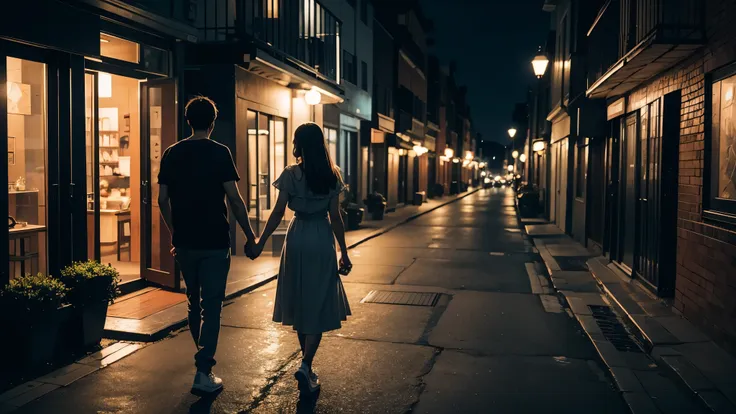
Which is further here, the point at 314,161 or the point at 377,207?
the point at 377,207

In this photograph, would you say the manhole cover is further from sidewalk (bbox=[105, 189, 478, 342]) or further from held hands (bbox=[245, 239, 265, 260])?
held hands (bbox=[245, 239, 265, 260])

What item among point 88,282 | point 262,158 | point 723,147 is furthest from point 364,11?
point 88,282

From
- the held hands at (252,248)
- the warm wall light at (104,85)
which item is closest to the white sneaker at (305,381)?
the held hands at (252,248)

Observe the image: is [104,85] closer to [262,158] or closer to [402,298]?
[262,158]

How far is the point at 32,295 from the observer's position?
17.0ft

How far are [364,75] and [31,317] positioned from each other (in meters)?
20.7

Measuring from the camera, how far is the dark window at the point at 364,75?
79.8 feet

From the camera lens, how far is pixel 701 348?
585cm

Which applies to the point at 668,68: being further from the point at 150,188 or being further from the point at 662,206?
the point at 150,188

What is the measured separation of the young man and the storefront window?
9.16ft

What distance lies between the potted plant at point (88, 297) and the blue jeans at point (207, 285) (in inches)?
59.2

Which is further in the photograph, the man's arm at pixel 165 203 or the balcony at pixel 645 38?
the balcony at pixel 645 38

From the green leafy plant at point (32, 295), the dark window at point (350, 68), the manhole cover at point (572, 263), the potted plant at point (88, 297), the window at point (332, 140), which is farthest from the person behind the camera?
the dark window at point (350, 68)

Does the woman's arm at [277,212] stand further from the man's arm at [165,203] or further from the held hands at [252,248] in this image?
the man's arm at [165,203]
